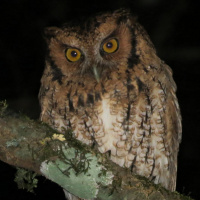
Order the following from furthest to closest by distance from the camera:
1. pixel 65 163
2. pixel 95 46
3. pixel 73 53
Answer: pixel 73 53, pixel 95 46, pixel 65 163

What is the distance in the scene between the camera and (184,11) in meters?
3.59

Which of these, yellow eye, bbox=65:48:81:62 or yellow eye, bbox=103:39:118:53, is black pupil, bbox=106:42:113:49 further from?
yellow eye, bbox=65:48:81:62

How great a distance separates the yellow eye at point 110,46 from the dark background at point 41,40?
3.89 feet

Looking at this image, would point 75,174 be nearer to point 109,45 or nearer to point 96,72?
point 96,72

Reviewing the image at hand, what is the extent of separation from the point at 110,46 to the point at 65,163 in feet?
3.27

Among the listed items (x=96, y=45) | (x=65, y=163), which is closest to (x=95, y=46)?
(x=96, y=45)

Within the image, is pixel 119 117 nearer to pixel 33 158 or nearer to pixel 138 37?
pixel 138 37

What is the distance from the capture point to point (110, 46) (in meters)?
2.26

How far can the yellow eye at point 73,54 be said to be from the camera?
2273 mm

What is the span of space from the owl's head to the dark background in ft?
3.20

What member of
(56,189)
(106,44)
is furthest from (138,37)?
(56,189)

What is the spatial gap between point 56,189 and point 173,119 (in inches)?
59.9

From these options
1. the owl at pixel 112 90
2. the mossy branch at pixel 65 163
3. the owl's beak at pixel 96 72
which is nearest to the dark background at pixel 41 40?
the owl at pixel 112 90

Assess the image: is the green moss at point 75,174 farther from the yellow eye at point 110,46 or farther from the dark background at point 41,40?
the dark background at point 41,40
